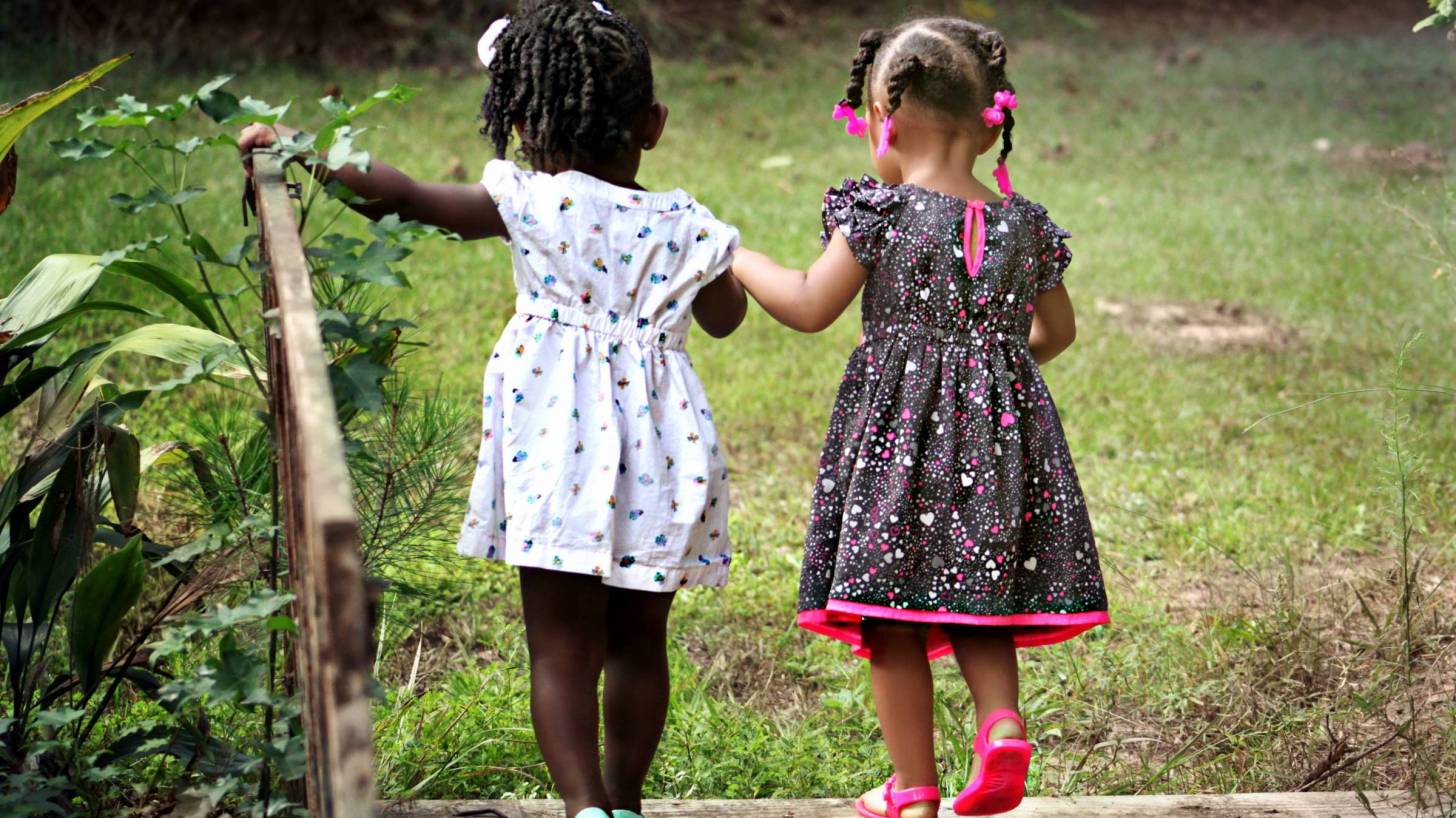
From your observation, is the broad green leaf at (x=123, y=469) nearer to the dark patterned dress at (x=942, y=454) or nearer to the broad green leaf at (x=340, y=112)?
the broad green leaf at (x=340, y=112)

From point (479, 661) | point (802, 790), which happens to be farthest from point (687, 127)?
point (802, 790)

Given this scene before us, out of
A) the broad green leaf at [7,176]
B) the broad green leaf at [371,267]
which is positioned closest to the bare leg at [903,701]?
the broad green leaf at [371,267]

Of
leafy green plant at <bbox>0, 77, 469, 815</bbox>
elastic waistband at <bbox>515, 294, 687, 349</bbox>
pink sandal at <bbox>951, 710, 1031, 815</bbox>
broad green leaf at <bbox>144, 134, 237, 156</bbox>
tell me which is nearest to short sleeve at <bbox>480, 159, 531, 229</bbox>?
elastic waistband at <bbox>515, 294, 687, 349</bbox>

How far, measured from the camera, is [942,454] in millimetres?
2459

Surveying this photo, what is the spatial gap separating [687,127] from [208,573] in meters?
6.67

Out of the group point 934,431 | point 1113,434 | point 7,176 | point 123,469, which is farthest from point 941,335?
point 1113,434

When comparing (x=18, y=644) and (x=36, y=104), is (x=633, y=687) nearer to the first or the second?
(x=18, y=644)

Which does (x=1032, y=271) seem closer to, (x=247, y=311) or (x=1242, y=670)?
(x=1242, y=670)

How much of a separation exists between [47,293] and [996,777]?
1699mm

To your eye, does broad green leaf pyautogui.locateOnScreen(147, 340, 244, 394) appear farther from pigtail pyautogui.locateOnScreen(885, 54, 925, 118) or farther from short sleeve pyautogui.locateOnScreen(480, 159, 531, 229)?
pigtail pyautogui.locateOnScreen(885, 54, 925, 118)

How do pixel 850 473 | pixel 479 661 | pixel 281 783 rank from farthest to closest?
1. pixel 479 661
2. pixel 850 473
3. pixel 281 783

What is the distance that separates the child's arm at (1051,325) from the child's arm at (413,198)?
0.94 meters

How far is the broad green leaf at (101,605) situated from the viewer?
225 cm

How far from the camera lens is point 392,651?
337 centimetres
